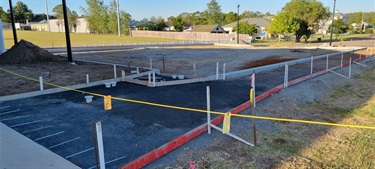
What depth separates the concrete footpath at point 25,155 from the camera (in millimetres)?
4570

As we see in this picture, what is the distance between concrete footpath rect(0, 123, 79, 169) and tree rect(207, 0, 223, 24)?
9661 centimetres

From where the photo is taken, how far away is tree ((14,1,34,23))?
115081 mm

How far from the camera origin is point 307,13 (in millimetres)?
50250

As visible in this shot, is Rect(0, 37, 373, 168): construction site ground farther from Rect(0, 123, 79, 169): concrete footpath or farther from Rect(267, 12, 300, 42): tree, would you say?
Rect(267, 12, 300, 42): tree

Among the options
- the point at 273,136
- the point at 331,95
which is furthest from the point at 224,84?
the point at 273,136

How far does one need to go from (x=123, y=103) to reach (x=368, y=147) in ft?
21.4

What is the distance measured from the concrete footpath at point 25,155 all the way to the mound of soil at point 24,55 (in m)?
15.4

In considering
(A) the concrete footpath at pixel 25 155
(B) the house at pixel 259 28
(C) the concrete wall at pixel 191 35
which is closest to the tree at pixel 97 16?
(C) the concrete wall at pixel 191 35

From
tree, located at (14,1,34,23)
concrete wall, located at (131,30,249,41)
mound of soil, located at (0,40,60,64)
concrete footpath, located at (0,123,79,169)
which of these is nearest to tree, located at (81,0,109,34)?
concrete wall, located at (131,30,249,41)

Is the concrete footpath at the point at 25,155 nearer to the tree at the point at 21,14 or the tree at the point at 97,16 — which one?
the tree at the point at 97,16

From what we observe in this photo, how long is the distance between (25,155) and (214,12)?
327 feet

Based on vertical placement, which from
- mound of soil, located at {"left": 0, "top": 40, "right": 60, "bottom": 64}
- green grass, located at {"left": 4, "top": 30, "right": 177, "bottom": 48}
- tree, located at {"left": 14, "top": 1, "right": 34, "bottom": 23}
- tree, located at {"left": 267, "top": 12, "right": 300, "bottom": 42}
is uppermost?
tree, located at {"left": 14, "top": 1, "right": 34, "bottom": 23}

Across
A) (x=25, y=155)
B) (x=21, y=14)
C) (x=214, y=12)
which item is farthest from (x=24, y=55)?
(x=21, y=14)

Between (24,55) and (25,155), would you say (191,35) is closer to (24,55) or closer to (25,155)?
(24,55)
